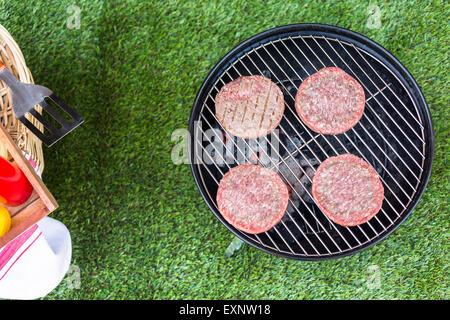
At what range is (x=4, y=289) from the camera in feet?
6.40

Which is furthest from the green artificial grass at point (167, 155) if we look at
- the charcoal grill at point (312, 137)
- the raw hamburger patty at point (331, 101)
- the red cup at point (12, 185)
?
the red cup at point (12, 185)

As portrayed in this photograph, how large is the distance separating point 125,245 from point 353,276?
1712mm

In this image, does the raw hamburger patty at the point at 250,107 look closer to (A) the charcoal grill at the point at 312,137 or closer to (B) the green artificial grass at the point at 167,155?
(A) the charcoal grill at the point at 312,137

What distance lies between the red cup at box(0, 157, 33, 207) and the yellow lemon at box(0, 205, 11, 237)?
49mm

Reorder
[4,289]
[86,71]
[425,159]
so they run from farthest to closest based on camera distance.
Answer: [86,71] < [425,159] < [4,289]

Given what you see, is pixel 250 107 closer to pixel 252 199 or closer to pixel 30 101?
pixel 252 199

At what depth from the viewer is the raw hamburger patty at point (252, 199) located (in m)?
2.05

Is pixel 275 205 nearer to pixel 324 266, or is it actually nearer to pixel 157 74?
pixel 324 266

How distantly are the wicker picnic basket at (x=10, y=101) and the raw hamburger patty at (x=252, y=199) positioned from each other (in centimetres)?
115

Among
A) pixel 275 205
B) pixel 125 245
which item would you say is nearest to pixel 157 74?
pixel 125 245

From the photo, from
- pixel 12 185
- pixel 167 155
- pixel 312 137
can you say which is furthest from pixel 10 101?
pixel 312 137

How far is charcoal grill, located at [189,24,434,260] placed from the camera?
6.92 feet
